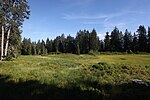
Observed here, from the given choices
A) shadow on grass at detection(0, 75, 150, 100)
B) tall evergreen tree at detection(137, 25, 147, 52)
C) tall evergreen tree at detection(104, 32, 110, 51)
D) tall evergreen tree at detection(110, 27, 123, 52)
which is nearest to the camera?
shadow on grass at detection(0, 75, 150, 100)

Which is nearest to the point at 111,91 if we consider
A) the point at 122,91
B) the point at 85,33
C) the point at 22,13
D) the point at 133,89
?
the point at 122,91

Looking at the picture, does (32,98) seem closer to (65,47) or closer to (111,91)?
(111,91)

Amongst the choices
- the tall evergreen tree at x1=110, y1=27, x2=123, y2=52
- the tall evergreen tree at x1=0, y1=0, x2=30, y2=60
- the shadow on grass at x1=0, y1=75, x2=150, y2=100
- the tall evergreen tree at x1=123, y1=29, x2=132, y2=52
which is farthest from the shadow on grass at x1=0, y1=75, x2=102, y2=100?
the tall evergreen tree at x1=110, y1=27, x2=123, y2=52

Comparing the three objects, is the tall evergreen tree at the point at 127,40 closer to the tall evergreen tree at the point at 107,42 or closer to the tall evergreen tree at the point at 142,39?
the tall evergreen tree at the point at 142,39

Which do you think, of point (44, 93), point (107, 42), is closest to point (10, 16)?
point (44, 93)

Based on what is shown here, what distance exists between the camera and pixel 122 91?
39.2 feet

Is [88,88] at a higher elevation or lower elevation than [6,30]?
lower

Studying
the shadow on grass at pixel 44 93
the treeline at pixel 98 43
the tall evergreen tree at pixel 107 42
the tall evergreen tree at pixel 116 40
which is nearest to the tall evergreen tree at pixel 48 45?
the treeline at pixel 98 43

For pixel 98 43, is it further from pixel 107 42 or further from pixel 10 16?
pixel 10 16

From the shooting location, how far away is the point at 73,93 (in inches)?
456

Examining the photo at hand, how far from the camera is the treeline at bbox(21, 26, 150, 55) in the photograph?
122250 millimetres

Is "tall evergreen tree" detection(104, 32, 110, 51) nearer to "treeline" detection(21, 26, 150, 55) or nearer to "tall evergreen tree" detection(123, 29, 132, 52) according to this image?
"treeline" detection(21, 26, 150, 55)

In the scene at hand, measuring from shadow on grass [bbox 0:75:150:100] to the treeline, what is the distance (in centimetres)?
9571

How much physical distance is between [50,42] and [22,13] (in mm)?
132226
